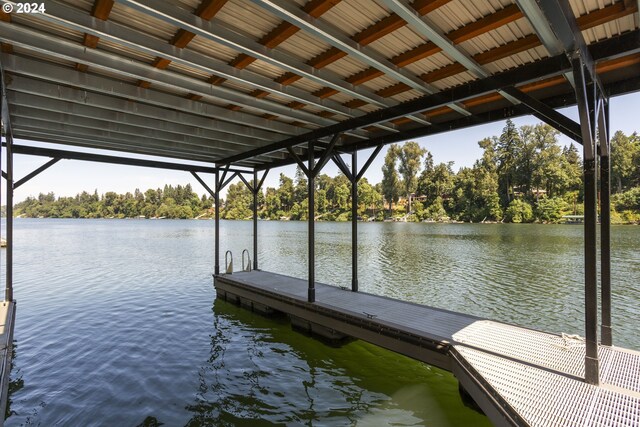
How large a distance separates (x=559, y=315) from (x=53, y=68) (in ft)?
39.9

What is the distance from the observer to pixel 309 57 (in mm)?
4168

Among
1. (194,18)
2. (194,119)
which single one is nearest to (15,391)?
(194,119)

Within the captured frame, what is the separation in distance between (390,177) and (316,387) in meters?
64.9

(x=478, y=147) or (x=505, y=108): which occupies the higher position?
(x=478, y=147)

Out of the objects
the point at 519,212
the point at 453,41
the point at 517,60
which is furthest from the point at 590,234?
the point at 519,212

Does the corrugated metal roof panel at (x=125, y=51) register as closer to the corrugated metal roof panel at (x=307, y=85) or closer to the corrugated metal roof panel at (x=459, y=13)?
the corrugated metal roof panel at (x=307, y=85)

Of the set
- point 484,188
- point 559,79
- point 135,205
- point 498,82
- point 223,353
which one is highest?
point 484,188

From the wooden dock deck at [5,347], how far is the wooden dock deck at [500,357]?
464 centimetres

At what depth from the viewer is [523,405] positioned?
10.3ft

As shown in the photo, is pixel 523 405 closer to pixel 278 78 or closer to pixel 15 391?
pixel 278 78

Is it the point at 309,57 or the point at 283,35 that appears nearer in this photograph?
the point at 283,35

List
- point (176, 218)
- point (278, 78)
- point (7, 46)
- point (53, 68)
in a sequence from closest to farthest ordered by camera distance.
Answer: point (7, 46) < point (53, 68) < point (278, 78) < point (176, 218)

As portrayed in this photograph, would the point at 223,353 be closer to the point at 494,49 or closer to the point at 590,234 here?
the point at 590,234

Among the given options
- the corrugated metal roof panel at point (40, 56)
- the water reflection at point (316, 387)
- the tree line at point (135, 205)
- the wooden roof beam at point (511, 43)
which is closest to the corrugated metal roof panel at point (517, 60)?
the wooden roof beam at point (511, 43)
